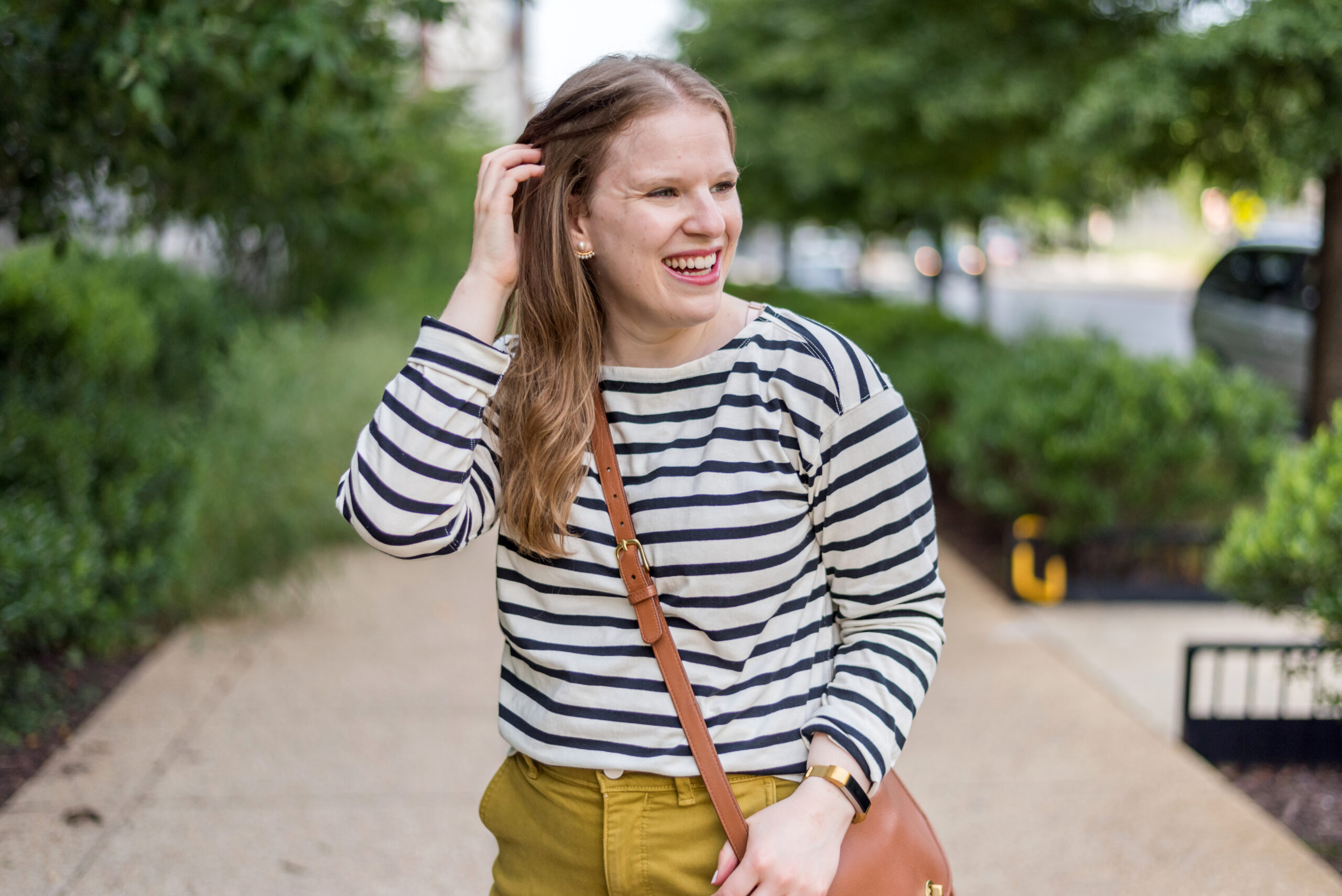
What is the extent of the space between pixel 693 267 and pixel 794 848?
737mm

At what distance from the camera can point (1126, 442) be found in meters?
6.27

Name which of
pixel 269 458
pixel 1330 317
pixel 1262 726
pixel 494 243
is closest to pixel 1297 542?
pixel 1262 726

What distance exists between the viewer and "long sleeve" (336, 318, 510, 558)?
5.22 feet

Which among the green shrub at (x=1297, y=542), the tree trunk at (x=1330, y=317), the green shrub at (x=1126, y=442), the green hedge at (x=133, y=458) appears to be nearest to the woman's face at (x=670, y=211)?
the green shrub at (x=1297, y=542)

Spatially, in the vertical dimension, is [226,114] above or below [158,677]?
above

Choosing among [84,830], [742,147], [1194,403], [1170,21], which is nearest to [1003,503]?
[1194,403]

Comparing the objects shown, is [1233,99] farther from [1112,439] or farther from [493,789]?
[493,789]

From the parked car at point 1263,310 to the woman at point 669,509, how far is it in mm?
11103

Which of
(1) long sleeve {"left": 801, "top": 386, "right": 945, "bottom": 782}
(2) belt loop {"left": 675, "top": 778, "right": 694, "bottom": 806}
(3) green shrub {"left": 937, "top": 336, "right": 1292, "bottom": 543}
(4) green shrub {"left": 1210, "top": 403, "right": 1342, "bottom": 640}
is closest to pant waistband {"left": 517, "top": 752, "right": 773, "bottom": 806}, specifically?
(2) belt loop {"left": 675, "top": 778, "right": 694, "bottom": 806}

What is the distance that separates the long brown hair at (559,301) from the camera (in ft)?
5.35

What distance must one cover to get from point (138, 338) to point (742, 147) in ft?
25.3

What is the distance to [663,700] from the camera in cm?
160

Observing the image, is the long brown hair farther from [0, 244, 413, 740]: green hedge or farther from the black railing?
the black railing

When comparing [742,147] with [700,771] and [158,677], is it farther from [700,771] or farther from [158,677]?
[700,771]
